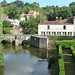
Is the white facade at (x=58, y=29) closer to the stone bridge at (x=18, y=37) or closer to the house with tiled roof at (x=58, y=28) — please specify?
the house with tiled roof at (x=58, y=28)

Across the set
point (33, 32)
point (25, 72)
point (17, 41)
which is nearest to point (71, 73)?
point (25, 72)

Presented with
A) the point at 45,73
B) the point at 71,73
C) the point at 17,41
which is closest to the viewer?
the point at 71,73

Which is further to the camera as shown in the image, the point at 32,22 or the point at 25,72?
the point at 32,22

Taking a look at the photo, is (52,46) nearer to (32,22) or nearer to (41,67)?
(41,67)

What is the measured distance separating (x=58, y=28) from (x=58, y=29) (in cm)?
30

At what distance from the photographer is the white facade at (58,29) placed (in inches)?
1854

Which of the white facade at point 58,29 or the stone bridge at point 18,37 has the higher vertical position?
the white facade at point 58,29

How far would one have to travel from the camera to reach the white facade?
155 feet

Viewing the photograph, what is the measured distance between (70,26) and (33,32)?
1406 centimetres

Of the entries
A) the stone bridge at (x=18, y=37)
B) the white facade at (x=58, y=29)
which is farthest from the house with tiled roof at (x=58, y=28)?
the stone bridge at (x=18, y=37)

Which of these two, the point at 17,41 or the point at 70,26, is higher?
the point at 70,26

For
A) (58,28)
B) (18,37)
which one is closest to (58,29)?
(58,28)

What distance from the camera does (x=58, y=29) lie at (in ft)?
156

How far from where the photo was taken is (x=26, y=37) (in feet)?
150
